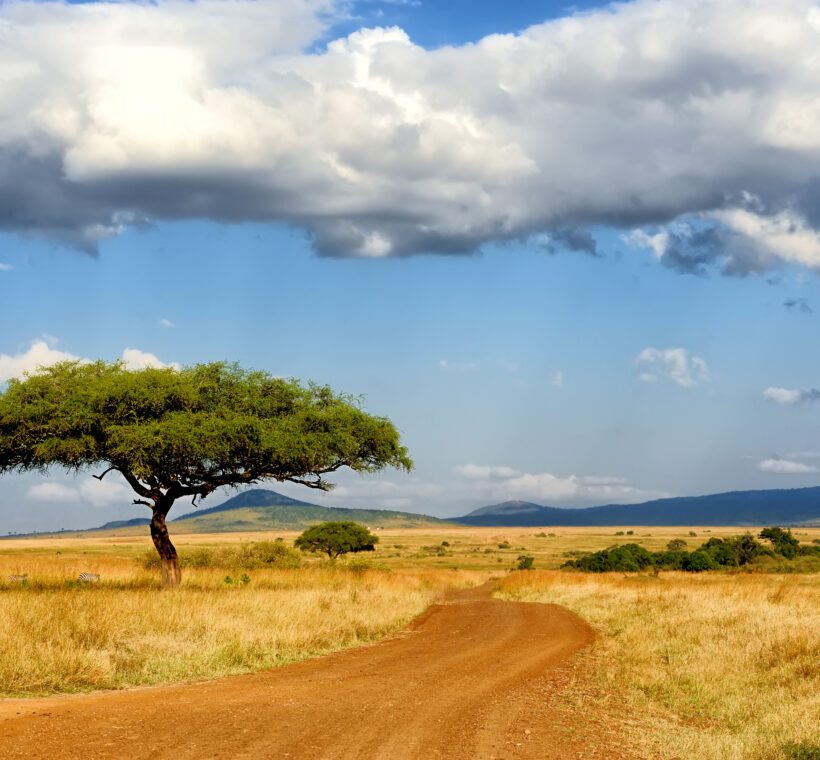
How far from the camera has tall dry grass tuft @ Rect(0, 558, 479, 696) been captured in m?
14.3

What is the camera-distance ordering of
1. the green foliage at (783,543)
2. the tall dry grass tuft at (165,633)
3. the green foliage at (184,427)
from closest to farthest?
the tall dry grass tuft at (165,633), the green foliage at (184,427), the green foliage at (783,543)

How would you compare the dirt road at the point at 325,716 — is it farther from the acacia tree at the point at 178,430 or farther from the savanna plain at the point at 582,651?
the acacia tree at the point at 178,430

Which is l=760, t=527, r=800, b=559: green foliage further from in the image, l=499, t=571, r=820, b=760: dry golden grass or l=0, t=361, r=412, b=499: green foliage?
l=0, t=361, r=412, b=499: green foliage

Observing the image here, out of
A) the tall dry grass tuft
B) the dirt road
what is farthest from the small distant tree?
the dirt road

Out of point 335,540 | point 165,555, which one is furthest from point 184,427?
point 335,540

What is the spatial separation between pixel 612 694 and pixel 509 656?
14.4 ft

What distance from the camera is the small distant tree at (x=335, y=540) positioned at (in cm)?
7838

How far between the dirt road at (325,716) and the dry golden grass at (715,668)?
5.73ft

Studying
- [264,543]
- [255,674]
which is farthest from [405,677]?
[264,543]

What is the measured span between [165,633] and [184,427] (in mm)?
12569

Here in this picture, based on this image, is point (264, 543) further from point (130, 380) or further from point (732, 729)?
point (732, 729)

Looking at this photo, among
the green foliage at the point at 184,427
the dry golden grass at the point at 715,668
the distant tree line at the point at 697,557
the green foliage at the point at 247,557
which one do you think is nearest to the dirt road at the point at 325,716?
the dry golden grass at the point at 715,668

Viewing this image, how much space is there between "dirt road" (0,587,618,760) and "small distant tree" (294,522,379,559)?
60886mm

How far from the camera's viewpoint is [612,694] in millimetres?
14820
